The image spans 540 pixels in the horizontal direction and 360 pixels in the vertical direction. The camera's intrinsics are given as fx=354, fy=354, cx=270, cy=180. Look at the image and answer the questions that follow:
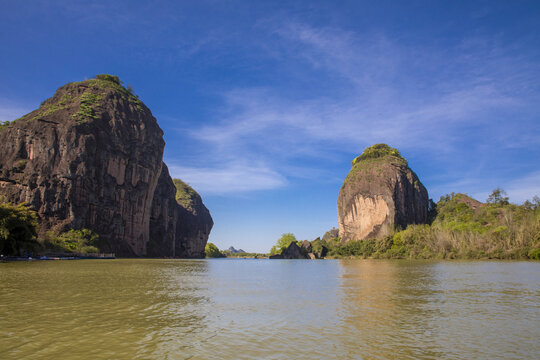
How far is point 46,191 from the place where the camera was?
9431cm

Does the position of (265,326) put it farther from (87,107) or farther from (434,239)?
(87,107)

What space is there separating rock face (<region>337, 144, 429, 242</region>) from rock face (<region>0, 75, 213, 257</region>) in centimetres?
8716

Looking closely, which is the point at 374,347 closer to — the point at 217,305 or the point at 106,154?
the point at 217,305

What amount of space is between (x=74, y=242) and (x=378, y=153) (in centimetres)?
14318

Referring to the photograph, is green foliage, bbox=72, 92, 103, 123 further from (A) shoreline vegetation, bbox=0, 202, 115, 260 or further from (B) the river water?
(B) the river water

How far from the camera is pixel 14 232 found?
53000 mm

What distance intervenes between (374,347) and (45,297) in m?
15.0

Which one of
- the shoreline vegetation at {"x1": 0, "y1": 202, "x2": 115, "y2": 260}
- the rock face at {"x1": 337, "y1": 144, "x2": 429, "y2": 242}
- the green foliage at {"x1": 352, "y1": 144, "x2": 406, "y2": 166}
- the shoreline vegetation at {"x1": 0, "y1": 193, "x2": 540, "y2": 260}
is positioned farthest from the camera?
the green foliage at {"x1": 352, "y1": 144, "x2": 406, "y2": 166}

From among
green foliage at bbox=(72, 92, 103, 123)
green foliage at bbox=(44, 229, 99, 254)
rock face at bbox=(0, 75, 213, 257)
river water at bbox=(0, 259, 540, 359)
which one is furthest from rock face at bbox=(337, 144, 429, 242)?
river water at bbox=(0, 259, 540, 359)

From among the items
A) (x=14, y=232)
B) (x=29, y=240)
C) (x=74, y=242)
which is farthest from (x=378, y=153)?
(x=14, y=232)

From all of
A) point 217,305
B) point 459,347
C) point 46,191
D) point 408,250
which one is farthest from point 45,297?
point 408,250

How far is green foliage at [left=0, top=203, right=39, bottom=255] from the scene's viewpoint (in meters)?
48.8

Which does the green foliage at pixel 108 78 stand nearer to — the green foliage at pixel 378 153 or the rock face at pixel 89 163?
the rock face at pixel 89 163

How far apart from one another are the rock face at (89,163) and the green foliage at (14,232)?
37991 millimetres
